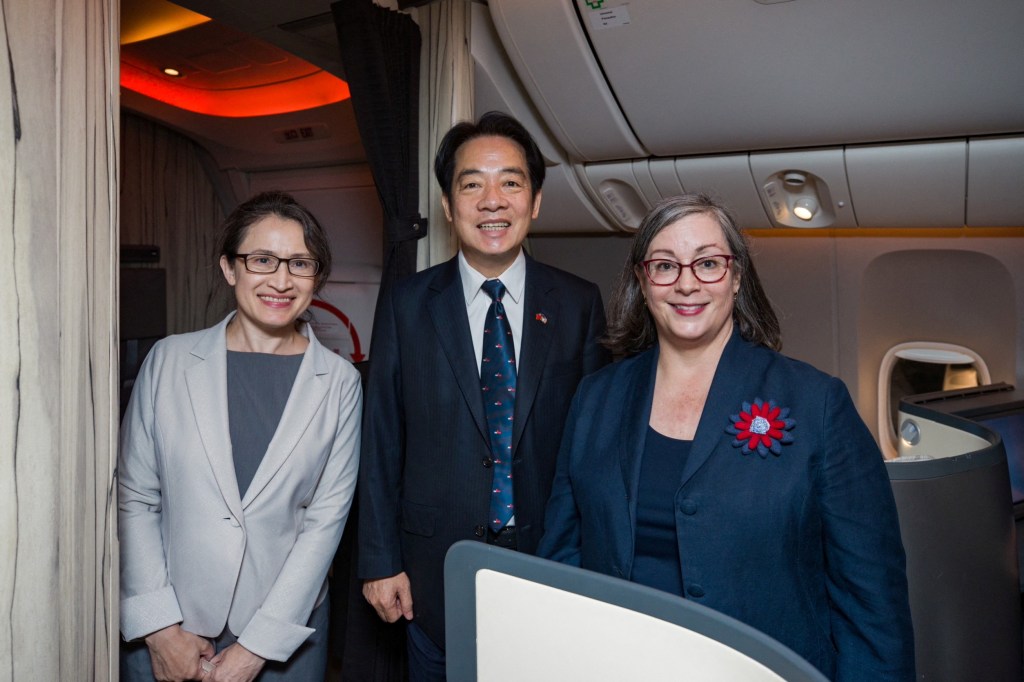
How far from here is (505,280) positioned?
6.62 feet

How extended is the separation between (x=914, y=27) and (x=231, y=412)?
2316 mm

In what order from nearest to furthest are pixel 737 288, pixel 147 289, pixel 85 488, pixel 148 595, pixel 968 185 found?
pixel 85 488, pixel 737 288, pixel 148 595, pixel 968 185, pixel 147 289

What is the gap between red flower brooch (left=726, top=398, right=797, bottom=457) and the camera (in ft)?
4.63

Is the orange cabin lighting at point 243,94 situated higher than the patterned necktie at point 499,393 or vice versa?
the orange cabin lighting at point 243,94

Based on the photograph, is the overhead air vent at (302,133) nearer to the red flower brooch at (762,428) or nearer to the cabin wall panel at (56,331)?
the cabin wall panel at (56,331)

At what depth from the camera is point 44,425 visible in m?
1.31

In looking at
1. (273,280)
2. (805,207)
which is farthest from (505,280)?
(805,207)

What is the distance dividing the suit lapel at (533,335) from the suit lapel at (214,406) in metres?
0.70

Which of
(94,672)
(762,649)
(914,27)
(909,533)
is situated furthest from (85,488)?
(914,27)

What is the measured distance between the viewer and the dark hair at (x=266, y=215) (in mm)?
1942

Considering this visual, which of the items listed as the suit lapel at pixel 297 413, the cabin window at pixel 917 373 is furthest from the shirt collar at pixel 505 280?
the cabin window at pixel 917 373

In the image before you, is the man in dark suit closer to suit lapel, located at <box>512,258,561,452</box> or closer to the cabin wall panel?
suit lapel, located at <box>512,258,561,452</box>

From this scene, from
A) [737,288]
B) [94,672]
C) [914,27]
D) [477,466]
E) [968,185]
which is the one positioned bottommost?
[94,672]

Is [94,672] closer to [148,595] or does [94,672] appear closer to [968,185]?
[148,595]
